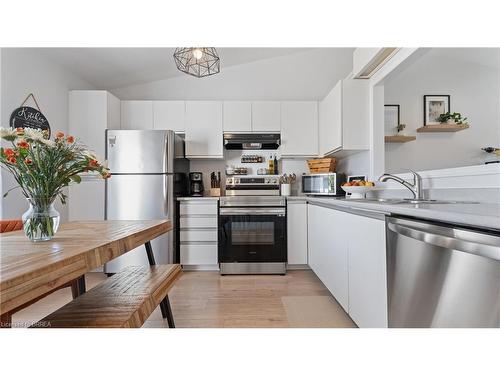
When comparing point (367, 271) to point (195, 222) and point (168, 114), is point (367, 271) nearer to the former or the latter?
point (195, 222)

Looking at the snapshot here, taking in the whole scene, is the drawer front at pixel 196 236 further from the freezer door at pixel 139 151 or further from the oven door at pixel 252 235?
the freezer door at pixel 139 151

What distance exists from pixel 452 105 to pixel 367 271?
2.87 m

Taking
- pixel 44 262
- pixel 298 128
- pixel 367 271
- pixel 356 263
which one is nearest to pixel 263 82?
pixel 298 128

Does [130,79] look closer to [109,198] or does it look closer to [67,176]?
[109,198]

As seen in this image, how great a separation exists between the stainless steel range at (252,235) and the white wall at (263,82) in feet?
5.31

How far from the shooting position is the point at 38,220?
1082 mm

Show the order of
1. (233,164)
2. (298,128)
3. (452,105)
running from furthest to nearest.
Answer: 1. (233,164)
2. (298,128)
3. (452,105)

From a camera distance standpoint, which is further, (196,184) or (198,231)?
(196,184)

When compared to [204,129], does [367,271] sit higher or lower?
lower

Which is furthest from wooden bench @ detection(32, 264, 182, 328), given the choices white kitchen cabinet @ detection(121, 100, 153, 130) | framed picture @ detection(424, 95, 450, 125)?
framed picture @ detection(424, 95, 450, 125)

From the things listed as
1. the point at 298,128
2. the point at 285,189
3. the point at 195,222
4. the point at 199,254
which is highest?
the point at 298,128

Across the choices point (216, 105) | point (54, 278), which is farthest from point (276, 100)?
point (54, 278)

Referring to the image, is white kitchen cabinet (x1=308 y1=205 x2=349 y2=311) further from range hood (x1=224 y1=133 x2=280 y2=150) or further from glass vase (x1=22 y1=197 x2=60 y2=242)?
glass vase (x1=22 y1=197 x2=60 y2=242)

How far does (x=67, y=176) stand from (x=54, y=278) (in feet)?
1.95
